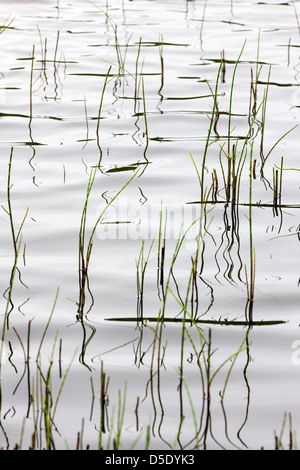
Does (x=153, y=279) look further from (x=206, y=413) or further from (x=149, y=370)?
(x=206, y=413)

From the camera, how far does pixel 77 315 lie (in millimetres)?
3084

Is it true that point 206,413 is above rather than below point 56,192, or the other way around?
below

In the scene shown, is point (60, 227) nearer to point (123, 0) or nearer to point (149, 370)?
point (149, 370)

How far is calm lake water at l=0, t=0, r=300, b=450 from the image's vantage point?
100 inches

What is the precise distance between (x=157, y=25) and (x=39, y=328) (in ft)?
18.7

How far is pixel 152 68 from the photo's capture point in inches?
261

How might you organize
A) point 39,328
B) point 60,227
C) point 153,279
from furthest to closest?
point 60,227 < point 153,279 < point 39,328

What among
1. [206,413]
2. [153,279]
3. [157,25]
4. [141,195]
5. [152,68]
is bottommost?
[206,413]

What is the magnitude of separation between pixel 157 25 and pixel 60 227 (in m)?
4.76

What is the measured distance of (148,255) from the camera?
10.4ft

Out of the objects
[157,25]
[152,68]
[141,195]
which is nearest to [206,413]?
[141,195]

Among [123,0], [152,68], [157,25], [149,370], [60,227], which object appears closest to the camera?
[149,370]

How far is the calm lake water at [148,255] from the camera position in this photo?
2549mm

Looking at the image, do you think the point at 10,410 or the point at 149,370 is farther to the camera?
the point at 149,370
